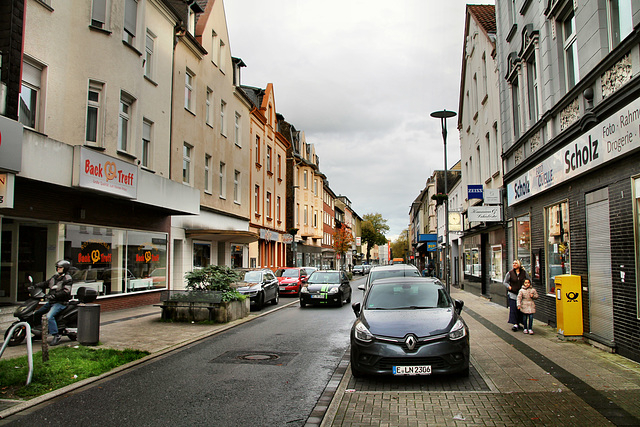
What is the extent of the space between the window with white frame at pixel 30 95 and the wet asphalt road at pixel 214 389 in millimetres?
7182

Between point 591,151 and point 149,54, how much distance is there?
615 inches

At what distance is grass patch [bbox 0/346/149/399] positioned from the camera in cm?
646

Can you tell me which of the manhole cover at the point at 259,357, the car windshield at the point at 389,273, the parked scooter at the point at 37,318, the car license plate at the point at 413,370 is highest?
the car windshield at the point at 389,273

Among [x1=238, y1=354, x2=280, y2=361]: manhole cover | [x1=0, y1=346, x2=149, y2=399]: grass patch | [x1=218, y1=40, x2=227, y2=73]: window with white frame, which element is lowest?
[x1=238, y1=354, x2=280, y2=361]: manhole cover

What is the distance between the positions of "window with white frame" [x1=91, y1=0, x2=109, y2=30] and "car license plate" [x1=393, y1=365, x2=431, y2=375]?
1341 cm

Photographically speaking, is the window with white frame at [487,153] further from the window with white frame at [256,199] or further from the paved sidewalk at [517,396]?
the window with white frame at [256,199]

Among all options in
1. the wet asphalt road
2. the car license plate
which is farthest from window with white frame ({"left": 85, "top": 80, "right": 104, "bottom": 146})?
the car license plate

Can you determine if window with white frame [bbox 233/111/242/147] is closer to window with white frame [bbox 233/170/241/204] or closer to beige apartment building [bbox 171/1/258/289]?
beige apartment building [bbox 171/1/258/289]

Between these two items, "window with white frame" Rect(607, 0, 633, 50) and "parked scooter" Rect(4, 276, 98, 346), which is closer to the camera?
"window with white frame" Rect(607, 0, 633, 50)

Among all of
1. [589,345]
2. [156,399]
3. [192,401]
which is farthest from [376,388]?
[589,345]

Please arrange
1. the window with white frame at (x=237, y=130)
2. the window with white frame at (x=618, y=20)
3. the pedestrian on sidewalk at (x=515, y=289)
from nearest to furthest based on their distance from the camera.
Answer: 1. the window with white frame at (x=618, y=20)
2. the pedestrian on sidewalk at (x=515, y=289)
3. the window with white frame at (x=237, y=130)

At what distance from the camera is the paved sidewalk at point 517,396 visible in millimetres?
5180

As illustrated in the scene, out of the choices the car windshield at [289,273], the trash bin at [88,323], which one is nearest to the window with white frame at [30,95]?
the trash bin at [88,323]

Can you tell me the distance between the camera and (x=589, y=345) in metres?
9.41
